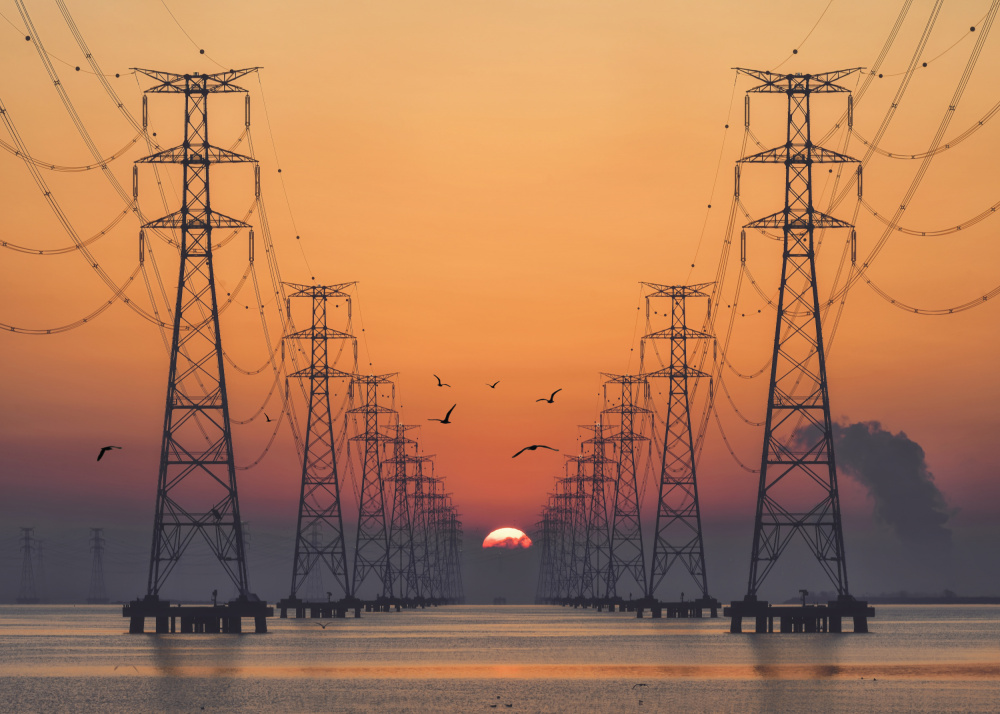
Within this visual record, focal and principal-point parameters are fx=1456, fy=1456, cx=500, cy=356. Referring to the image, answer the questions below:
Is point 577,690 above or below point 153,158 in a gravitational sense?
below

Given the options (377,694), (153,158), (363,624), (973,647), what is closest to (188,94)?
(153,158)

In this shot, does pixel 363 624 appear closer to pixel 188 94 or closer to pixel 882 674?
pixel 188 94

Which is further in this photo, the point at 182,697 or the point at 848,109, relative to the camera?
the point at 848,109

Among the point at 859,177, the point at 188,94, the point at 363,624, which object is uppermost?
the point at 188,94

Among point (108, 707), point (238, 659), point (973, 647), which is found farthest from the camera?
point (973, 647)

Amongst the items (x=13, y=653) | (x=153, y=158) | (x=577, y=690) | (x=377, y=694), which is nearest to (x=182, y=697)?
(x=377, y=694)

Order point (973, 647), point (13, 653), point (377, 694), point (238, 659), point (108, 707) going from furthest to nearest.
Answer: point (973, 647) < point (13, 653) < point (238, 659) < point (377, 694) < point (108, 707)
